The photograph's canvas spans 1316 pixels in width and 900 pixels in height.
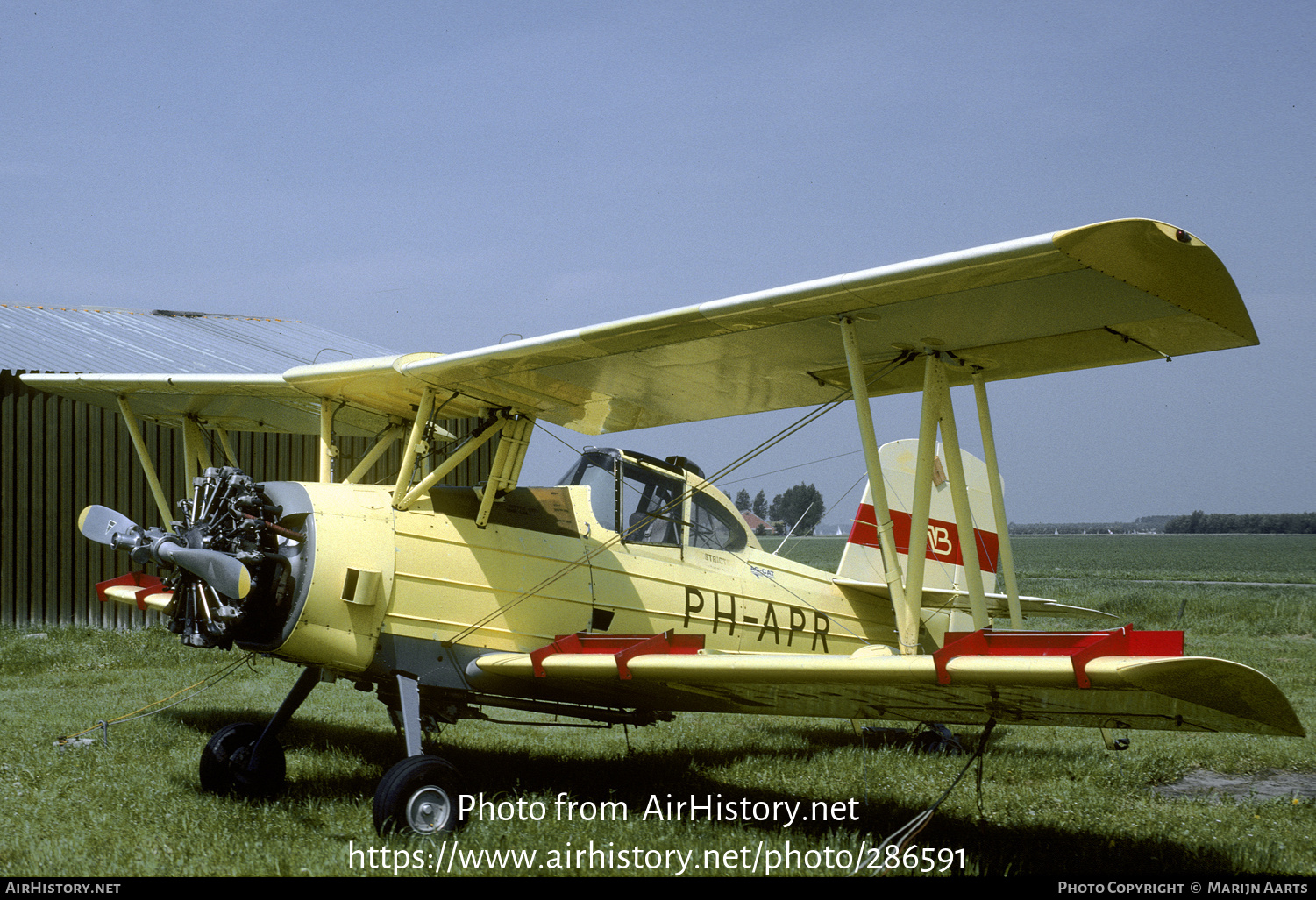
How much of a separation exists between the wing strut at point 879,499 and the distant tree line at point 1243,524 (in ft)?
557

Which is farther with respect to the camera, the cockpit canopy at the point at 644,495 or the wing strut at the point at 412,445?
the cockpit canopy at the point at 644,495

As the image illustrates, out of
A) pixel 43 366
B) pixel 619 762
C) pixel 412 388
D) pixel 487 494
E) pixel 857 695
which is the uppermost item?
pixel 43 366

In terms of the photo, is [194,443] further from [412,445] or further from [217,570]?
[217,570]

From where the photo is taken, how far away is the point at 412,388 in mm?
6723

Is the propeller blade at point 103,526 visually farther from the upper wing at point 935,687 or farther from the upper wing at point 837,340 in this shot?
the upper wing at point 935,687

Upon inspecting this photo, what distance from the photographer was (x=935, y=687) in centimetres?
461

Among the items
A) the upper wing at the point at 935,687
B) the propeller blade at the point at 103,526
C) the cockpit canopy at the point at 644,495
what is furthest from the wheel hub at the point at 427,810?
the propeller blade at the point at 103,526

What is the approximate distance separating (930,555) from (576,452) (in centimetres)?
385

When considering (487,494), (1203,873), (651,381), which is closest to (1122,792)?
(1203,873)

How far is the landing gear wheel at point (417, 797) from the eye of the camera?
5.25m

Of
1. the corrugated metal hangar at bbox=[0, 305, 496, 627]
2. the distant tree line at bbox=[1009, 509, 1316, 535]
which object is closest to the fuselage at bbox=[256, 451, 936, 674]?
the corrugated metal hangar at bbox=[0, 305, 496, 627]

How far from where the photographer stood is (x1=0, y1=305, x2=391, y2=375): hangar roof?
49.6ft

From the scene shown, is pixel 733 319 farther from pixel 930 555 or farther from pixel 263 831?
pixel 930 555

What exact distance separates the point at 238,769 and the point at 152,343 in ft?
44.4
